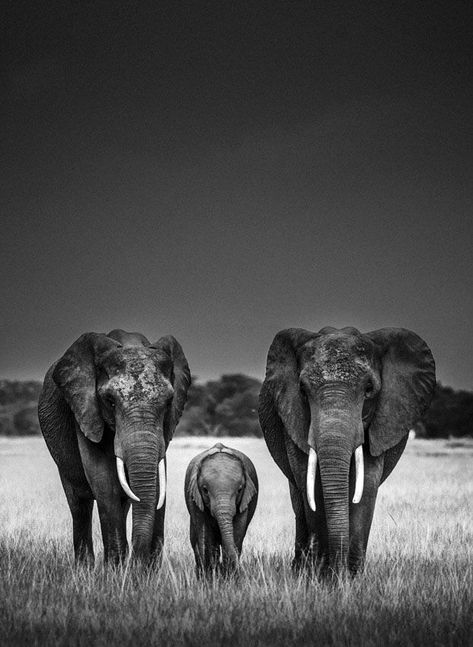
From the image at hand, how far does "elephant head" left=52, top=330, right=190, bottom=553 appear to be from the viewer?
497 inches

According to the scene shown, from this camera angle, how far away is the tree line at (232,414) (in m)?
79.4

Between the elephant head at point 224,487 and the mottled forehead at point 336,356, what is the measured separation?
2109 mm

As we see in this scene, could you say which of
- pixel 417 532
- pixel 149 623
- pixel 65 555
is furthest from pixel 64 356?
pixel 417 532

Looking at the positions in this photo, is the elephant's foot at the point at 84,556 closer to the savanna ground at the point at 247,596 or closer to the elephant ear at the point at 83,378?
the savanna ground at the point at 247,596

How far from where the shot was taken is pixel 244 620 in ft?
32.2

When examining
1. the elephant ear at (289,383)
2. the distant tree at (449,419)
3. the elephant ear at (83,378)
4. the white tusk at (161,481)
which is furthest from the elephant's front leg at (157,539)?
the distant tree at (449,419)

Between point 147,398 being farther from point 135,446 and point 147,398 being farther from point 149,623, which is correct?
point 149,623

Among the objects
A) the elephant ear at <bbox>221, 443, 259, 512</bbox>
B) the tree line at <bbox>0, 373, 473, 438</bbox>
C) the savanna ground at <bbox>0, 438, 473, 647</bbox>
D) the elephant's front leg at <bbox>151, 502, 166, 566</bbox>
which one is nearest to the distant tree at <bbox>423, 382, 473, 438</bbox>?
the tree line at <bbox>0, 373, 473, 438</bbox>

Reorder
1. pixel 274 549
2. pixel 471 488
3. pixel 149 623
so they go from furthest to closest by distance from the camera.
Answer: pixel 471 488 < pixel 274 549 < pixel 149 623

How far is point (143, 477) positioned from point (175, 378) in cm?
162

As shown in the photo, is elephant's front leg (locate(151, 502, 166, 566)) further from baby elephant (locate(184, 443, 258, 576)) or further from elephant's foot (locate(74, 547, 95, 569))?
elephant's foot (locate(74, 547, 95, 569))

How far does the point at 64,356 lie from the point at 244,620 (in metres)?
5.10

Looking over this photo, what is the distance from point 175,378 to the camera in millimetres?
13703

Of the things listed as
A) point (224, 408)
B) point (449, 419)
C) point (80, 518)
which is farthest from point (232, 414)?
point (80, 518)
